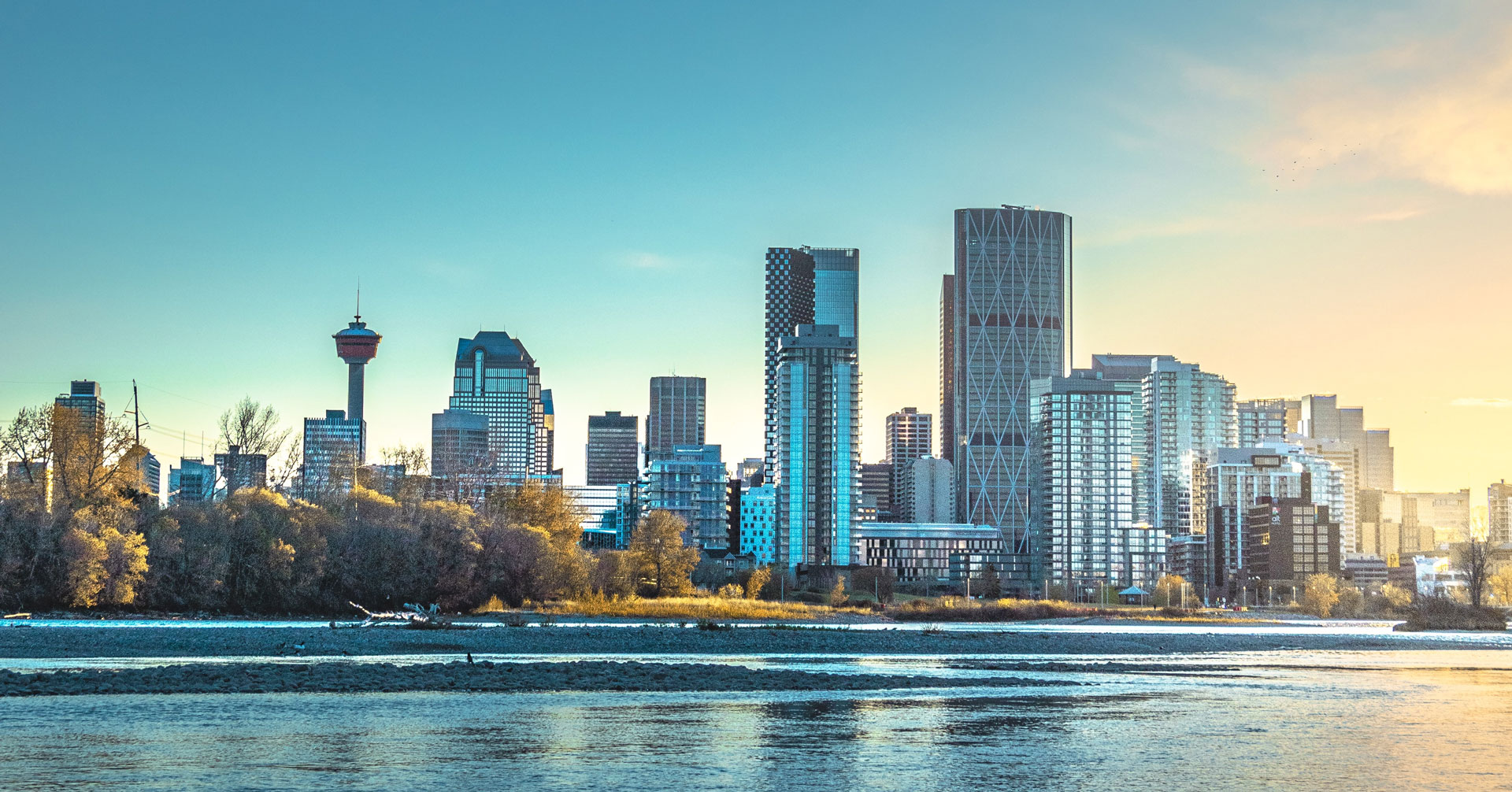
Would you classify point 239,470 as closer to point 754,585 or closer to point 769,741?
point 754,585

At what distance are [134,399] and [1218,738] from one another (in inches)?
4555

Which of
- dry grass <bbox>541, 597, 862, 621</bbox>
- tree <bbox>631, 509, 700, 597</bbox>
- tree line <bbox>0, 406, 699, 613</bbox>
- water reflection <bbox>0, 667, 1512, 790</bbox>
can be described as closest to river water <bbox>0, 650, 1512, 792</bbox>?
water reflection <bbox>0, 667, 1512, 790</bbox>

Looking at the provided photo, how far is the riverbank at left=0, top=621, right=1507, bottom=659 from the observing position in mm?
61406

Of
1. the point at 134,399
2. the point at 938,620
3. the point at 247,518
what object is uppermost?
the point at 134,399

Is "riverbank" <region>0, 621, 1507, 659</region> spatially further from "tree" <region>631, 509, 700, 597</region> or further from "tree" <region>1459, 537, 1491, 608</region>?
"tree" <region>631, 509, 700, 597</region>

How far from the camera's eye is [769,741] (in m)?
34.0

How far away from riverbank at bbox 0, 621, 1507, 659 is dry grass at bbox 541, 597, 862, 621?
68.2 ft

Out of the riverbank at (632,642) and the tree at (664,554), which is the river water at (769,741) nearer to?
the riverbank at (632,642)

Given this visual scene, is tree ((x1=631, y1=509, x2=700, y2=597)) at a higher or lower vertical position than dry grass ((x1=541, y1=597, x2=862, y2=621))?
higher

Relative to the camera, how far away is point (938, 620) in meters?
130

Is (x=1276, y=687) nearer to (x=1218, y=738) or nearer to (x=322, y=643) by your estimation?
(x=1218, y=738)

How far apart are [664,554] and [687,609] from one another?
3020 centimetres

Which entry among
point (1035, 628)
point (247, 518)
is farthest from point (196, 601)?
point (1035, 628)

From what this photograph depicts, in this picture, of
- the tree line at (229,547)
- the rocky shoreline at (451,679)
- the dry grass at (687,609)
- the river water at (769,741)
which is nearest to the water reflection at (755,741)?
the river water at (769,741)
